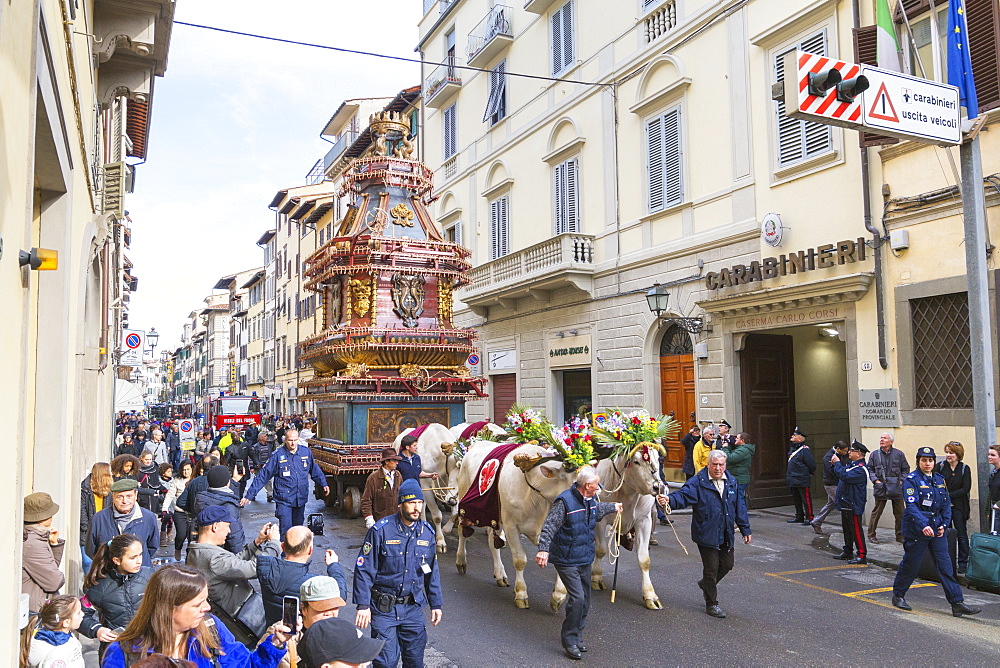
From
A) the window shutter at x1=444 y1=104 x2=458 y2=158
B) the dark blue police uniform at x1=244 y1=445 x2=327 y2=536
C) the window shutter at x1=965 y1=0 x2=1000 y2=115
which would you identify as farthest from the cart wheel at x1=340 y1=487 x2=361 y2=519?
the window shutter at x1=444 y1=104 x2=458 y2=158

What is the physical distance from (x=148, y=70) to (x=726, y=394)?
1170 centimetres

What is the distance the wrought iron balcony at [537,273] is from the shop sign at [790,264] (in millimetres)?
4417

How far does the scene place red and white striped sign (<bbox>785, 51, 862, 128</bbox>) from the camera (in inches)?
300

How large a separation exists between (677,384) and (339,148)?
1351 inches

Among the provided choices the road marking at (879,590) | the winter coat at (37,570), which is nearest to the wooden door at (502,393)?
the road marking at (879,590)

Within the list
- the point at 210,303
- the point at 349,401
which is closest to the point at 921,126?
the point at 349,401

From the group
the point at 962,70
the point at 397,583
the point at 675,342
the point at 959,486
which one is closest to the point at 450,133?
the point at 675,342

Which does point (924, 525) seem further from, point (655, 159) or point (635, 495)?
point (655, 159)

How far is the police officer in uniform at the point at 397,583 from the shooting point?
535 centimetres

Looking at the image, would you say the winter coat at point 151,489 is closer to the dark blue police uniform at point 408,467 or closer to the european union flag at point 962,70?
the dark blue police uniform at point 408,467

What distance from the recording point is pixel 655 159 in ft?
60.4

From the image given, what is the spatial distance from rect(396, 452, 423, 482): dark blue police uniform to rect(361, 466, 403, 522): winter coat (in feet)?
2.38

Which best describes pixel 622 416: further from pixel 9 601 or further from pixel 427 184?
pixel 427 184

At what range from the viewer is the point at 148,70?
10.3 meters
